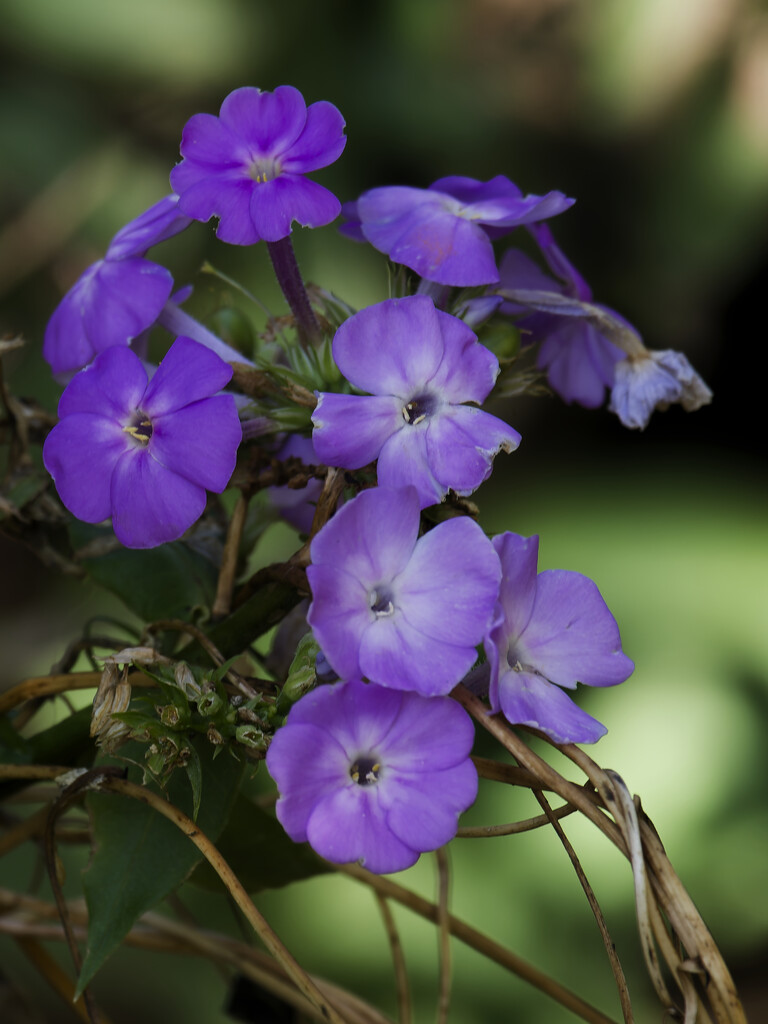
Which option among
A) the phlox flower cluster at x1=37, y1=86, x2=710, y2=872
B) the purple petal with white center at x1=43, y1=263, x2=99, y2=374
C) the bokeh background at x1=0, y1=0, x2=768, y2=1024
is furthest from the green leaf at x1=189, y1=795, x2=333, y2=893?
the bokeh background at x1=0, y1=0, x2=768, y2=1024

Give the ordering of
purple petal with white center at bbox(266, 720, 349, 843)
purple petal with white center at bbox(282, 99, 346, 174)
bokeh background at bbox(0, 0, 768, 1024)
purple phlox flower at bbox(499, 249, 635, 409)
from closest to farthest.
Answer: purple petal with white center at bbox(266, 720, 349, 843) < purple petal with white center at bbox(282, 99, 346, 174) < purple phlox flower at bbox(499, 249, 635, 409) < bokeh background at bbox(0, 0, 768, 1024)

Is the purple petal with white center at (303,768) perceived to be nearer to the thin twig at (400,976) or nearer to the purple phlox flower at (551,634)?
the purple phlox flower at (551,634)

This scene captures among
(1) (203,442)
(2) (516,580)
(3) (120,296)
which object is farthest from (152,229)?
(2) (516,580)

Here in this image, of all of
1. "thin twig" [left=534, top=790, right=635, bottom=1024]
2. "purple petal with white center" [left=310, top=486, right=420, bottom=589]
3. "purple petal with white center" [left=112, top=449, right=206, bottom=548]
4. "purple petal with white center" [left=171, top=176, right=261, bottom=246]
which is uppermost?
"purple petal with white center" [left=171, top=176, right=261, bottom=246]

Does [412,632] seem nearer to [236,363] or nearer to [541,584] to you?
[541,584]

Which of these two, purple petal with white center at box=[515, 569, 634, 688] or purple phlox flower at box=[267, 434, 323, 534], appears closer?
purple petal with white center at box=[515, 569, 634, 688]

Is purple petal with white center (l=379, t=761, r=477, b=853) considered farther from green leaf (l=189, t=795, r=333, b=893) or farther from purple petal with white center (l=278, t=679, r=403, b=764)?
green leaf (l=189, t=795, r=333, b=893)

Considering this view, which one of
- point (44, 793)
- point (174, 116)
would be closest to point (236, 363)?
point (44, 793)
